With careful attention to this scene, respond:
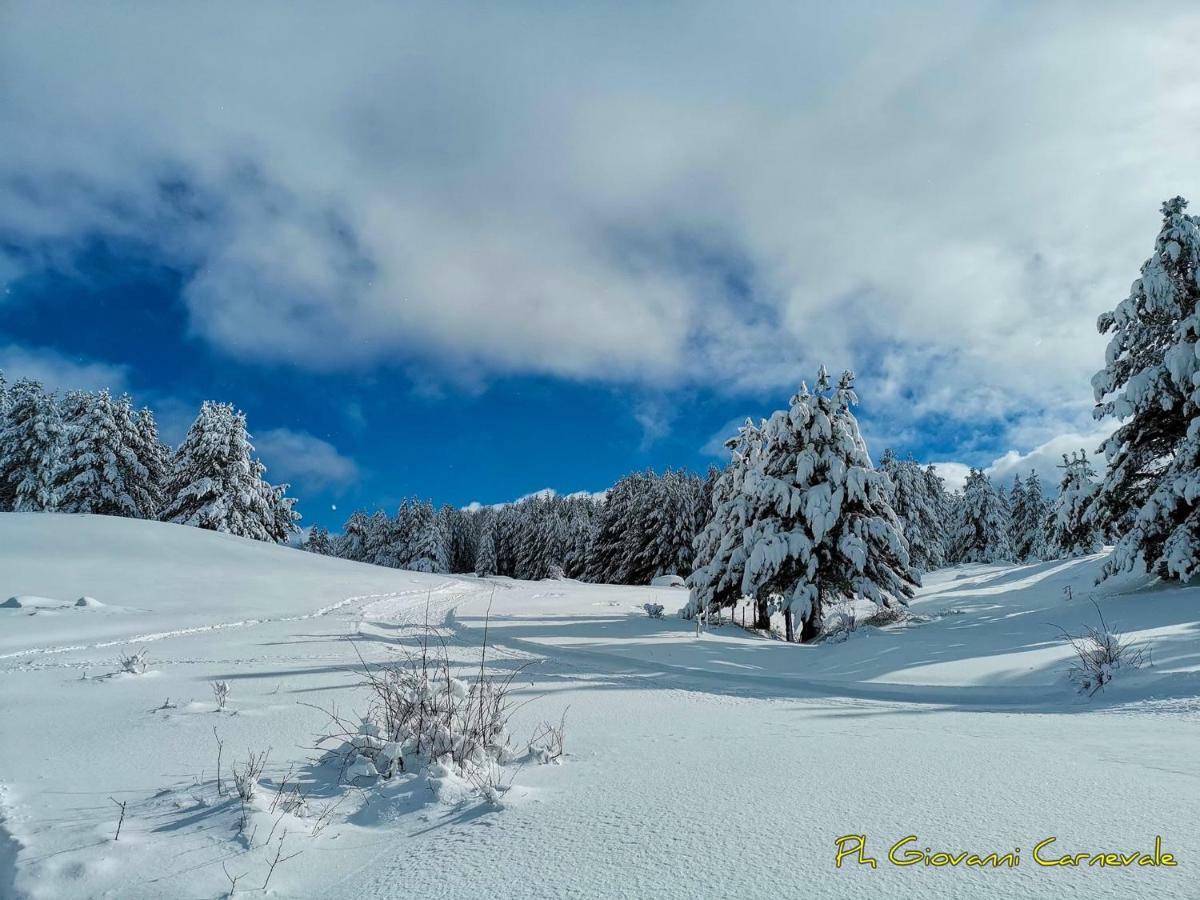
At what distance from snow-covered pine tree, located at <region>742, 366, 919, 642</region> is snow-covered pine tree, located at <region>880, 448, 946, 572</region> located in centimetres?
2854

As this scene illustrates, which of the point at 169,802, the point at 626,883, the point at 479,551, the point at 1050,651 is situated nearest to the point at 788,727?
the point at 626,883

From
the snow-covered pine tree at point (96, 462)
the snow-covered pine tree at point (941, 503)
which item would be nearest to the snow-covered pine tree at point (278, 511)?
the snow-covered pine tree at point (96, 462)

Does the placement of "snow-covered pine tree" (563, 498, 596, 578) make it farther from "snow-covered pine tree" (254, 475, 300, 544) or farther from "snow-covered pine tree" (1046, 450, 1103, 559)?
"snow-covered pine tree" (1046, 450, 1103, 559)

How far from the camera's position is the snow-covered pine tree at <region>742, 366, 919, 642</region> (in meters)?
15.0

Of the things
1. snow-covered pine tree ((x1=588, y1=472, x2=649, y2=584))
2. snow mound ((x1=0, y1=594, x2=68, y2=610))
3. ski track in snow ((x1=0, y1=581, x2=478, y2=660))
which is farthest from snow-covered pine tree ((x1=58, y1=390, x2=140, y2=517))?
snow-covered pine tree ((x1=588, y1=472, x2=649, y2=584))

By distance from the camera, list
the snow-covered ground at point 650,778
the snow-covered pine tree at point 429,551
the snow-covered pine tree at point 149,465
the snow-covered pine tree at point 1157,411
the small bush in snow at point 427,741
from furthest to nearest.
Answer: the snow-covered pine tree at point 429,551
the snow-covered pine tree at point 149,465
the snow-covered pine tree at point 1157,411
the small bush in snow at point 427,741
the snow-covered ground at point 650,778

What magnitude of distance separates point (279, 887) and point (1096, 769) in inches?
142

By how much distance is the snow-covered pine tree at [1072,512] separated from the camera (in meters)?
13.0

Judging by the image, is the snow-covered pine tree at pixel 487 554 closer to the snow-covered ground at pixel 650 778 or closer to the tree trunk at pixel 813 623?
the tree trunk at pixel 813 623

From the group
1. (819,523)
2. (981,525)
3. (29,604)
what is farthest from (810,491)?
(981,525)

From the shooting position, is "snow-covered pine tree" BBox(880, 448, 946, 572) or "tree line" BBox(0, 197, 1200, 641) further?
→ "snow-covered pine tree" BBox(880, 448, 946, 572)

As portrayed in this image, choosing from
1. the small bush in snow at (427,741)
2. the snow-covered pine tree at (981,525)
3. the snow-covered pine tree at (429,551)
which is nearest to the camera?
the small bush in snow at (427,741)

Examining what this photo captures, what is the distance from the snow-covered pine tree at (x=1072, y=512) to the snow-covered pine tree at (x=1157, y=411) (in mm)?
244

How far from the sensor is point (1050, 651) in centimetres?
767
